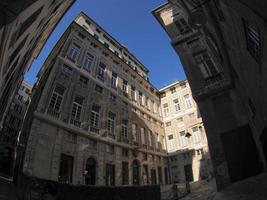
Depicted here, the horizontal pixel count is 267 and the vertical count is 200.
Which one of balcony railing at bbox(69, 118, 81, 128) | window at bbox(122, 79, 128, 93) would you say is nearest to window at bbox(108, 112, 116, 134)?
balcony railing at bbox(69, 118, 81, 128)

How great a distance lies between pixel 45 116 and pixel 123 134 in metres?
9.74

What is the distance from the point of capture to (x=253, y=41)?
17.4 feet

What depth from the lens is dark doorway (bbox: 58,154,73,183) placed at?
14.1 metres

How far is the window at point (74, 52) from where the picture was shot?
1912 cm

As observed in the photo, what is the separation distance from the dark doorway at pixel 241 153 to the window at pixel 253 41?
5066mm

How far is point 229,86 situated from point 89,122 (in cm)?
1237

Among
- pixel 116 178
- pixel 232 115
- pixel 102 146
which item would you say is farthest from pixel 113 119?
pixel 232 115

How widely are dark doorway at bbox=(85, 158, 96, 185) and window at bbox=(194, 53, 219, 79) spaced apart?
39.1ft

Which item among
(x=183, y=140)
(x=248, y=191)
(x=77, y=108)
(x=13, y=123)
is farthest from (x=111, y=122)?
(x=13, y=123)

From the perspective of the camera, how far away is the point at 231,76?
10.0 m

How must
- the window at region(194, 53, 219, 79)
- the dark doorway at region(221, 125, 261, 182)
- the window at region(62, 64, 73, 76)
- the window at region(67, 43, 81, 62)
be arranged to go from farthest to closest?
the window at region(67, 43, 81, 62) < the window at region(62, 64, 73, 76) < the window at region(194, 53, 219, 79) < the dark doorway at region(221, 125, 261, 182)

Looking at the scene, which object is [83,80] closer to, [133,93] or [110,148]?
[110,148]

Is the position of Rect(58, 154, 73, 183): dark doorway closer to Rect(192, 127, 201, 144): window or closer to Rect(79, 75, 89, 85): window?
Rect(79, 75, 89, 85): window

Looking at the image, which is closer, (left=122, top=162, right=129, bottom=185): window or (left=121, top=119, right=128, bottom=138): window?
(left=122, top=162, right=129, bottom=185): window
